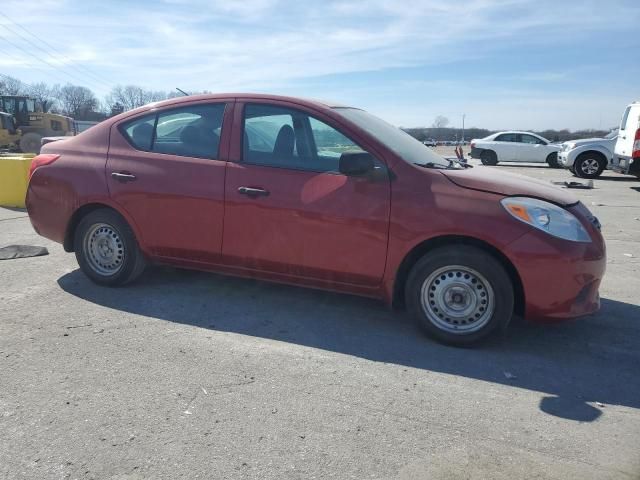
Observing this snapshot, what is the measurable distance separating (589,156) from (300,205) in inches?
666

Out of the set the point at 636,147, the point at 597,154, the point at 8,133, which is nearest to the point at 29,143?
the point at 8,133

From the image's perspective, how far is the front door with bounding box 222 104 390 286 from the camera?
416 cm

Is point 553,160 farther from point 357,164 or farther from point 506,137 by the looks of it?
point 357,164

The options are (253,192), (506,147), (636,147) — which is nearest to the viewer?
(253,192)

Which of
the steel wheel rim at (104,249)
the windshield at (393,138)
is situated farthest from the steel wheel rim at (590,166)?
the steel wheel rim at (104,249)

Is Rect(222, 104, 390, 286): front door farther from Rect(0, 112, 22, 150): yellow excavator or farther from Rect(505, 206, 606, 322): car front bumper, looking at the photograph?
Rect(0, 112, 22, 150): yellow excavator

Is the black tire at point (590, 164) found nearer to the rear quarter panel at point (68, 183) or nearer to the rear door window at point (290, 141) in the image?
the rear door window at point (290, 141)

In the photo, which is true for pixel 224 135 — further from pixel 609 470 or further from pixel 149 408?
pixel 609 470

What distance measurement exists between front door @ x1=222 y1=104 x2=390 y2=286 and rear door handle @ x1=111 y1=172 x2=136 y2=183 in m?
0.93

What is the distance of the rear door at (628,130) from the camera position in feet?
49.1

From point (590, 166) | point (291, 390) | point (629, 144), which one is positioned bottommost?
point (291, 390)

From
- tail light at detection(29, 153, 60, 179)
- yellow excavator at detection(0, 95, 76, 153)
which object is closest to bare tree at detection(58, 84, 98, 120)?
yellow excavator at detection(0, 95, 76, 153)

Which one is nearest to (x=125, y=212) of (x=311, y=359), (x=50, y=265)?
(x=50, y=265)

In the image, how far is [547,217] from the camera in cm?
391
